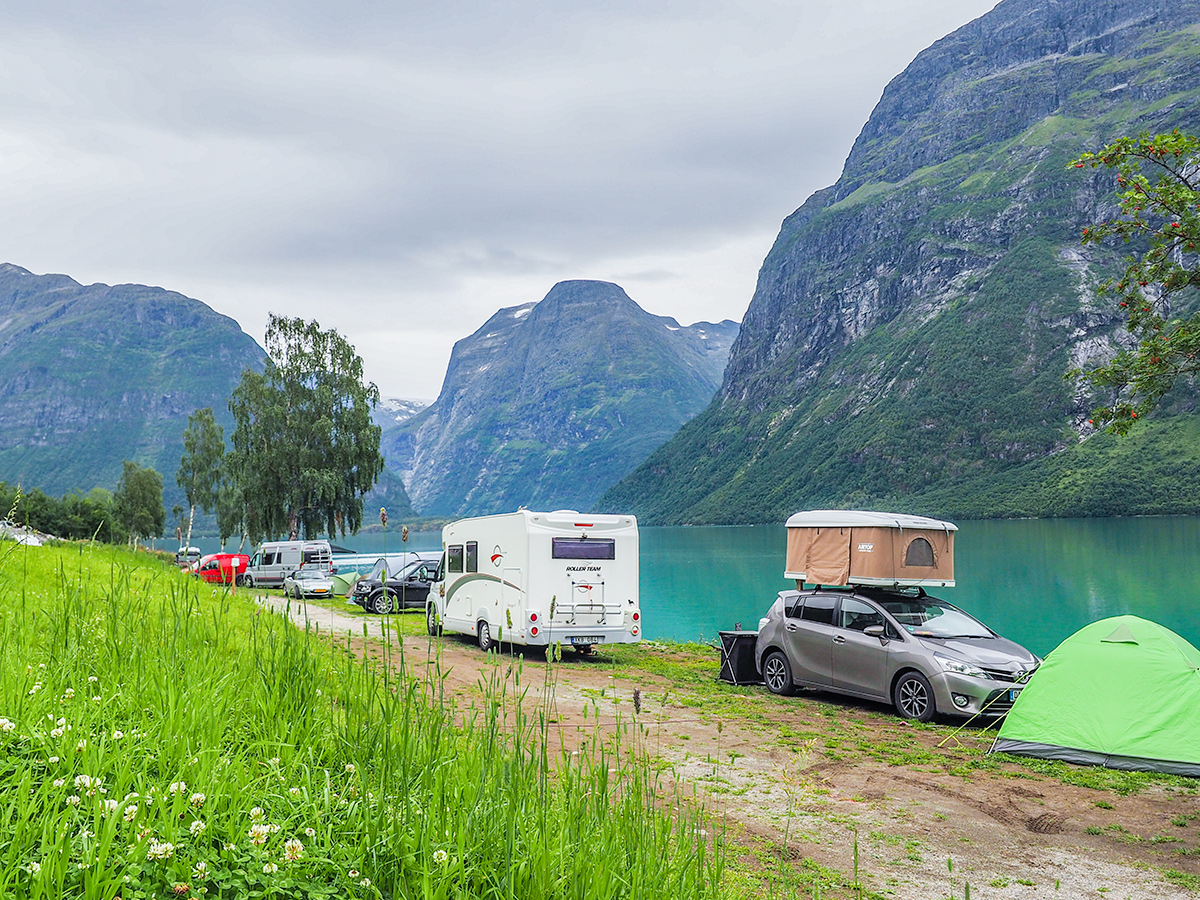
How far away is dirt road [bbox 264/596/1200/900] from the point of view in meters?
5.47

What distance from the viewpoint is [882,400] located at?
185 meters

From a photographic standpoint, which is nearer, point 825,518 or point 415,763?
point 415,763

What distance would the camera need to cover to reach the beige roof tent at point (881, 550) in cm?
1298

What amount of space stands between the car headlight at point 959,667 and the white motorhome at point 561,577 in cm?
638

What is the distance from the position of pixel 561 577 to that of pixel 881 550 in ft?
19.9

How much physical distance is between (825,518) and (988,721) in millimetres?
3884

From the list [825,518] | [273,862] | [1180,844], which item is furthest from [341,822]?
[825,518]

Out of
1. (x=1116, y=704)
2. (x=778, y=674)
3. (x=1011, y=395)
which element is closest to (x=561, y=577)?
(x=778, y=674)

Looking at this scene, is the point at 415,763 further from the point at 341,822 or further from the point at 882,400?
the point at 882,400

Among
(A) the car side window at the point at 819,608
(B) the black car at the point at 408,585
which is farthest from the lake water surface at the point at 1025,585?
(A) the car side window at the point at 819,608

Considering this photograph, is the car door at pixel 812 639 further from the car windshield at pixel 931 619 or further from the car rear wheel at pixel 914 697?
the car rear wheel at pixel 914 697

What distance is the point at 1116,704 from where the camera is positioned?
9375 millimetres

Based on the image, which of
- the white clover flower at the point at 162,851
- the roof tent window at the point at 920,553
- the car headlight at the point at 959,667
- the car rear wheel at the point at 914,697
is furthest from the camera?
the roof tent window at the point at 920,553

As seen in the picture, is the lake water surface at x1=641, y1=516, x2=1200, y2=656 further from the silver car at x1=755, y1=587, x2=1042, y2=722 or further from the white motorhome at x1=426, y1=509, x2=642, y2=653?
the silver car at x1=755, y1=587, x2=1042, y2=722
